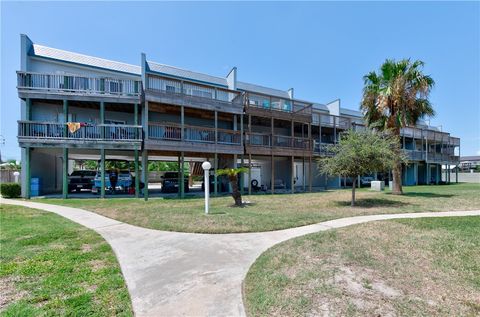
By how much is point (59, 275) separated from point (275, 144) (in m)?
16.6

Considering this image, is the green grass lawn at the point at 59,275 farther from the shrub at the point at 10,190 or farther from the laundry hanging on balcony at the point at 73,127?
the shrub at the point at 10,190

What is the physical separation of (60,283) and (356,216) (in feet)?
29.6

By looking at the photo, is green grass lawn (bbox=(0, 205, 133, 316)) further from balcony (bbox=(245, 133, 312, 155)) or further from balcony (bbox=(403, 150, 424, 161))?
balcony (bbox=(403, 150, 424, 161))

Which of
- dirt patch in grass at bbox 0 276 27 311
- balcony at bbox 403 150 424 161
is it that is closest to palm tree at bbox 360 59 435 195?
balcony at bbox 403 150 424 161

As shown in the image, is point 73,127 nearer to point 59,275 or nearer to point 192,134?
point 192,134

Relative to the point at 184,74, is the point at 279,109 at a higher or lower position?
lower

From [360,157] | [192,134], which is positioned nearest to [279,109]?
[192,134]

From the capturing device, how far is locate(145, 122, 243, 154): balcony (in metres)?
14.9

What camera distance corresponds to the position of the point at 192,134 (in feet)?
53.0

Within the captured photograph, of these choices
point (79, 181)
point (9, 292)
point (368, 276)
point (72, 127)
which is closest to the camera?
point (9, 292)

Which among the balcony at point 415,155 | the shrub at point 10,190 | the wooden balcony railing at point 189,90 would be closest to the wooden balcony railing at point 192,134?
the wooden balcony railing at point 189,90

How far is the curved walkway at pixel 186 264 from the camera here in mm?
3270

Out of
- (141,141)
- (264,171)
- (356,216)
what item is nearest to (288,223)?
(356,216)

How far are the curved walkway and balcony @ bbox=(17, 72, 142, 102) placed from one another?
A: 30.7 ft
